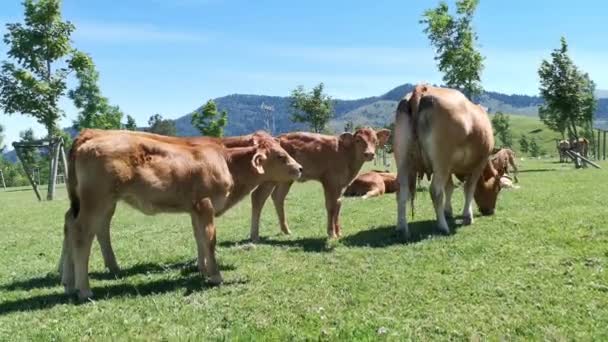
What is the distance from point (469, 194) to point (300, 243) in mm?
4073

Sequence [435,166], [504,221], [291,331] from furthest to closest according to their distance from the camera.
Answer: [504,221] < [435,166] < [291,331]

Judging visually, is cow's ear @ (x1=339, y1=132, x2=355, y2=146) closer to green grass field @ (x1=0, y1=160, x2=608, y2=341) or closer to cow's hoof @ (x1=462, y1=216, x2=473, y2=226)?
green grass field @ (x1=0, y1=160, x2=608, y2=341)

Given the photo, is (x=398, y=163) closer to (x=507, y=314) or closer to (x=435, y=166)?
(x=435, y=166)

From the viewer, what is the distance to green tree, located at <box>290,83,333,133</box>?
6309 cm

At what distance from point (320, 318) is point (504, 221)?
7.64 m

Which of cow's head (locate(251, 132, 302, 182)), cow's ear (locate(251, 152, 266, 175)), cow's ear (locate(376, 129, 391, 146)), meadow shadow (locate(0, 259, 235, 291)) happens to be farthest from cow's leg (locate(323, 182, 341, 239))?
meadow shadow (locate(0, 259, 235, 291))

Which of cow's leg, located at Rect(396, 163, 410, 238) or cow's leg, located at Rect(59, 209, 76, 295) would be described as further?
cow's leg, located at Rect(396, 163, 410, 238)

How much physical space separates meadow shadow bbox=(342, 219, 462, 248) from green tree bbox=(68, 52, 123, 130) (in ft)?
195

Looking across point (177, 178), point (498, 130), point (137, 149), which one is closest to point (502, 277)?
point (177, 178)

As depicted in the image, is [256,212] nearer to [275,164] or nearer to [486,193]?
[275,164]

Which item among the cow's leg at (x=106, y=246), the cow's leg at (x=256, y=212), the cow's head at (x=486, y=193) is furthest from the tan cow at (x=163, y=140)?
the cow's head at (x=486, y=193)

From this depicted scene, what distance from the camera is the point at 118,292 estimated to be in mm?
8992

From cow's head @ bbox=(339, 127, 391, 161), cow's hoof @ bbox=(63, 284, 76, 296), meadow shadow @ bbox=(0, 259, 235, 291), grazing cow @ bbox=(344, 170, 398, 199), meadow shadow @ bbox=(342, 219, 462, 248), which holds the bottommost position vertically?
meadow shadow @ bbox=(0, 259, 235, 291)

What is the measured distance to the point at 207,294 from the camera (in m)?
8.59
